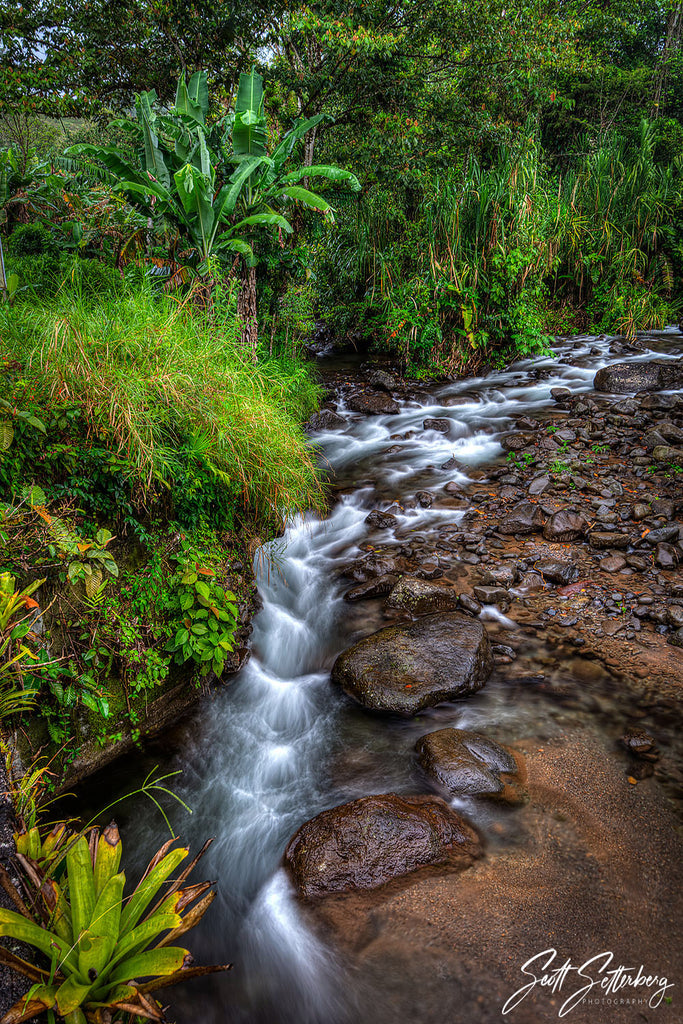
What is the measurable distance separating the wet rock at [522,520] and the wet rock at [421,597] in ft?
4.06

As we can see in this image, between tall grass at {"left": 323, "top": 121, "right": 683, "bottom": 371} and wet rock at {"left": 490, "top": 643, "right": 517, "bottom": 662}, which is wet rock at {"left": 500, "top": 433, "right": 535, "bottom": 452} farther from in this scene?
wet rock at {"left": 490, "top": 643, "right": 517, "bottom": 662}

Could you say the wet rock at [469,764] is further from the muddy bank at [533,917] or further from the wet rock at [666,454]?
the wet rock at [666,454]

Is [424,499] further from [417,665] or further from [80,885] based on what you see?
[80,885]

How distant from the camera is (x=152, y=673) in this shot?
11.1ft

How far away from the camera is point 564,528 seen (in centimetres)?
541

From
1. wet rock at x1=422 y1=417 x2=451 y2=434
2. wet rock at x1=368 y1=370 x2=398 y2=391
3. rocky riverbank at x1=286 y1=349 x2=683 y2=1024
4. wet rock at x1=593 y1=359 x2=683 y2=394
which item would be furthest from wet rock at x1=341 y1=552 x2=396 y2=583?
wet rock at x1=593 y1=359 x2=683 y2=394

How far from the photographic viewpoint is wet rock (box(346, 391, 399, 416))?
30.2ft

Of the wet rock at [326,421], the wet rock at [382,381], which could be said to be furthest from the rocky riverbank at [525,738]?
the wet rock at [382,381]

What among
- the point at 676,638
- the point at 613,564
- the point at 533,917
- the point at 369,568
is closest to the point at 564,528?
the point at 613,564

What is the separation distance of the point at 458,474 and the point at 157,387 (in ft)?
13.5

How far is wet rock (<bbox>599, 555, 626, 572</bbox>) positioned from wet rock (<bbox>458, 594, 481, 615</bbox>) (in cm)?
119

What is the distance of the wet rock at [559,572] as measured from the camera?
4.79 m

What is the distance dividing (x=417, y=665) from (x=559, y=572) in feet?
5.47

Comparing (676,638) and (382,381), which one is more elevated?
(382,381)
